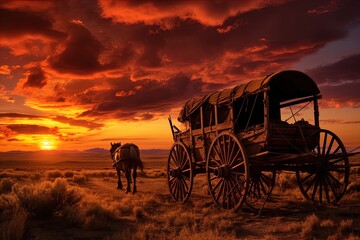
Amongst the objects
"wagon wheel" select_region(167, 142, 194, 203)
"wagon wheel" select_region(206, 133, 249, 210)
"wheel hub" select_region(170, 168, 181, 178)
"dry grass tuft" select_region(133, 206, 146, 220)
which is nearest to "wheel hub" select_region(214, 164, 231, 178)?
"wagon wheel" select_region(206, 133, 249, 210)

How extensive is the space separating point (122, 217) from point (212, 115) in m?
4.62

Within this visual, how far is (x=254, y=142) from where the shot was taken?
400 inches

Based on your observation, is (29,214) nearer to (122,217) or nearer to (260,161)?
(122,217)

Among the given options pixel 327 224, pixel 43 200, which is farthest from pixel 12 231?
pixel 327 224

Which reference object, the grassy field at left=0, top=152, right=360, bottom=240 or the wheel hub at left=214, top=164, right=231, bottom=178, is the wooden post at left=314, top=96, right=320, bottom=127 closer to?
the grassy field at left=0, top=152, right=360, bottom=240

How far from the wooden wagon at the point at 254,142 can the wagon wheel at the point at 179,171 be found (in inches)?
1.8

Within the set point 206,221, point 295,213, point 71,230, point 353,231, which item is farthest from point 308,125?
point 71,230

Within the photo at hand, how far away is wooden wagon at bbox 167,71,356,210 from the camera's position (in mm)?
9945

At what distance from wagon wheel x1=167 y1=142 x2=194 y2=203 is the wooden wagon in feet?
0.15

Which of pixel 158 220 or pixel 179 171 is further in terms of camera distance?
pixel 179 171

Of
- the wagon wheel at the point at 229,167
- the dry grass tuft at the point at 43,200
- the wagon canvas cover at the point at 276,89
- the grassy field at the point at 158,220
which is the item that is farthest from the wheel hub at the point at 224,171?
the dry grass tuft at the point at 43,200

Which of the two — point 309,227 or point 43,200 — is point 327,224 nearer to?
point 309,227

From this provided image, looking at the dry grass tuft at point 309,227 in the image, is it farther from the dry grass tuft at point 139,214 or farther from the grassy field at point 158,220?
the dry grass tuft at point 139,214

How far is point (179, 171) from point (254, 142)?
4.41 m
